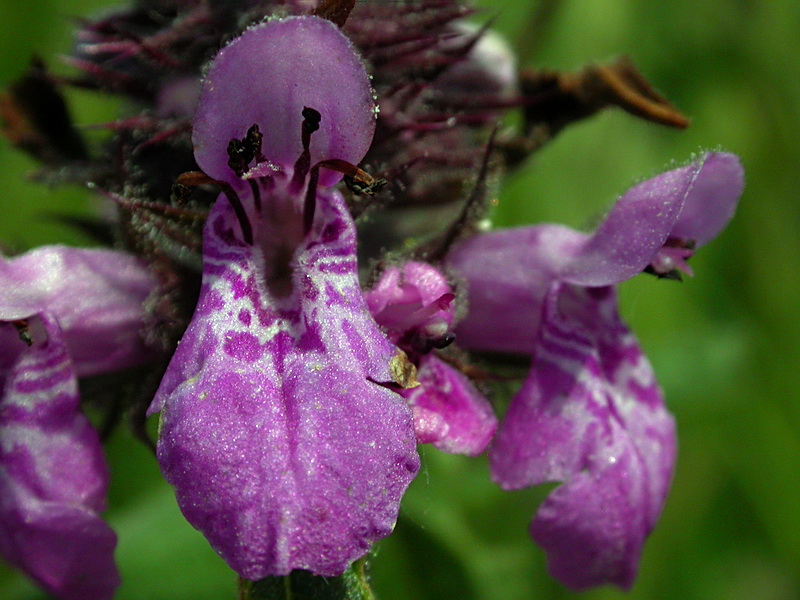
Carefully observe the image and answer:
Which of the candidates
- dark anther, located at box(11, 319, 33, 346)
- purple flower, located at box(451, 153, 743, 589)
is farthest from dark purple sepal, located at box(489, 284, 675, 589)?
dark anther, located at box(11, 319, 33, 346)

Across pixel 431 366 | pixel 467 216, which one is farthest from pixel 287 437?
pixel 467 216

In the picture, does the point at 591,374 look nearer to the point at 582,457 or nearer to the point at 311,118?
the point at 582,457

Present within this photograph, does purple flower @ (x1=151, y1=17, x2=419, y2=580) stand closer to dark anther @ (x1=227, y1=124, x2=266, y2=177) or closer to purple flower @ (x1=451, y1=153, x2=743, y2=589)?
dark anther @ (x1=227, y1=124, x2=266, y2=177)

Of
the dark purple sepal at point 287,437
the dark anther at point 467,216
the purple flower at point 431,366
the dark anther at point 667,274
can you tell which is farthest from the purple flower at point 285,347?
the dark anther at point 667,274

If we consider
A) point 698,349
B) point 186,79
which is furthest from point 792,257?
point 186,79

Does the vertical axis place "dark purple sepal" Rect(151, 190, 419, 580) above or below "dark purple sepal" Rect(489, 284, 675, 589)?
above

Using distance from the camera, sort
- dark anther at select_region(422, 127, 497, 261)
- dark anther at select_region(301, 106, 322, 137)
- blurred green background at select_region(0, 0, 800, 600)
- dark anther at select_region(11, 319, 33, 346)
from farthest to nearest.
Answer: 1. blurred green background at select_region(0, 0, 800, 600)
2. dark anther at select_region(422, 127, 497, 261)
3. dark anther at select_region(11, 319, 33, 346)
4. dark anther at select_region(301, 106, 322, 137)
